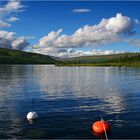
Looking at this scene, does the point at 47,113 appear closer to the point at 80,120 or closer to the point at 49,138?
the point at 80,120

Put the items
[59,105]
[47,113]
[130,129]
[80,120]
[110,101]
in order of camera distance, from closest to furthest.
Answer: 1. [130,129]
2. [80,120]
3. [47,113]
4. [59,105]
5. [110,101]

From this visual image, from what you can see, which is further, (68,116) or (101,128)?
(68,116)

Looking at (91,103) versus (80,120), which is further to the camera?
(91,103)

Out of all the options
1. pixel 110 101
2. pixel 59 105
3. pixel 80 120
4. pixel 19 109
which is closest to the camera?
pixel 80 120

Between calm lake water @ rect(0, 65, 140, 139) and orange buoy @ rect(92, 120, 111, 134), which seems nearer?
orange buoy @ rect(92, 120, 111, 134)

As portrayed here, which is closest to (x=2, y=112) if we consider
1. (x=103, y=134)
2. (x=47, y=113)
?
(x=47, y=113)

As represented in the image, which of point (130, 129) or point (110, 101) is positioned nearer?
point (130, 129)

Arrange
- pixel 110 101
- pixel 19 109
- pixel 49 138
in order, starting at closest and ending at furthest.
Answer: pixel 49 138
pixel 19 109
pixel 110 101

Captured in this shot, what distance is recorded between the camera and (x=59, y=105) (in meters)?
52.4

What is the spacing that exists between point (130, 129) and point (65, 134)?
7585 millimetres

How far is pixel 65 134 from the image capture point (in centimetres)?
3388

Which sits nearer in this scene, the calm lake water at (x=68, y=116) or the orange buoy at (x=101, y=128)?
the orange buoy at (x=101, y=128)

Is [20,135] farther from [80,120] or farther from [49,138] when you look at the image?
[80,120]

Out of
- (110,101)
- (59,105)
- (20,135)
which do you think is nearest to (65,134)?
(20,135)
